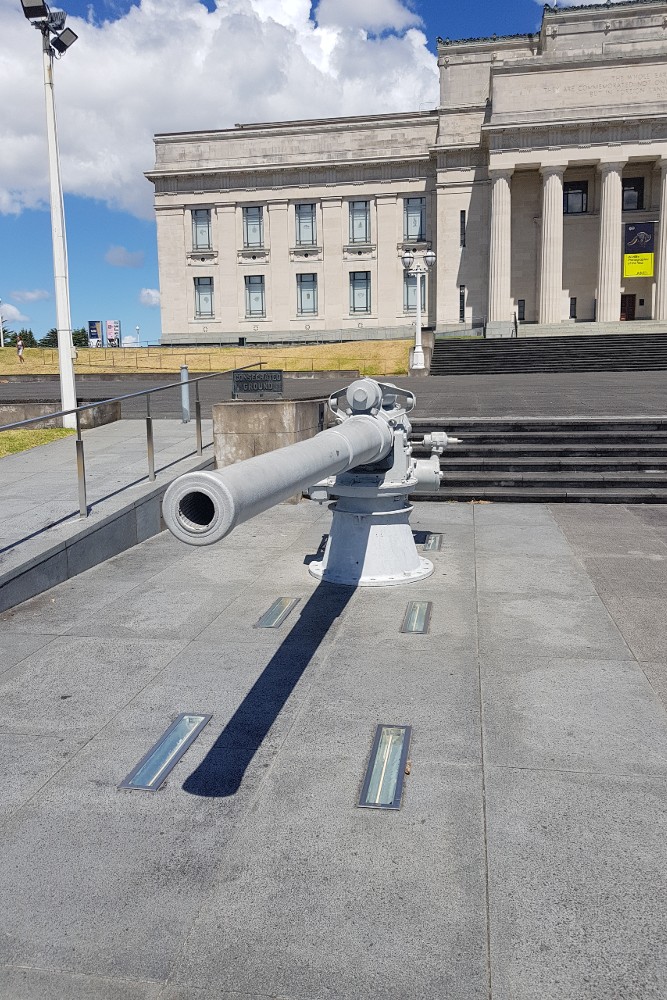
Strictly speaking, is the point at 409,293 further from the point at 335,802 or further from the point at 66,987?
the point at 66,987

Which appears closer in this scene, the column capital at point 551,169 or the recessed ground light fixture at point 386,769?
the recessed ground light fixture at point 386,769

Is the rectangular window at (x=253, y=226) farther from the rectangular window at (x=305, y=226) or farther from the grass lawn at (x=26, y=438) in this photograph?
the grass lawn at (x=26, y=438)

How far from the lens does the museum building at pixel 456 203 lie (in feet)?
171

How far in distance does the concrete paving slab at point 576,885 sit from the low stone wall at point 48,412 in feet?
37.9

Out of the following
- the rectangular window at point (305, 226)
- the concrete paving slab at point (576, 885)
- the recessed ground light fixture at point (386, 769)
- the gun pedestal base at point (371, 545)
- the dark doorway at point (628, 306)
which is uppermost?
the rectangular window at point (305, 226)

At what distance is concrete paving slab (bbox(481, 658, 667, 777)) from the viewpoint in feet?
12.9

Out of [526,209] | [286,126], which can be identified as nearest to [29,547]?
[526,209]

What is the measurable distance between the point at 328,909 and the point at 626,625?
3.72 m

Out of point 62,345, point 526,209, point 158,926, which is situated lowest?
point 158,926

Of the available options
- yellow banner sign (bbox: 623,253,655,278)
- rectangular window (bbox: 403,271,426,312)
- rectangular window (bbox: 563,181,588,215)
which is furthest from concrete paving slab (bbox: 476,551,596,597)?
rectangular window (bbox: 563,181,588,215)

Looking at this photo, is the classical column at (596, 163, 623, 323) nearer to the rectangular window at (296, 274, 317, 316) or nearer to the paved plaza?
the rectangular window at (296, 274, 317, 316)

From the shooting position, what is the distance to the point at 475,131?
57531 mm

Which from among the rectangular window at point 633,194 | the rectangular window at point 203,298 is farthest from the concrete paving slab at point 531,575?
the rectangular window at point 203,298

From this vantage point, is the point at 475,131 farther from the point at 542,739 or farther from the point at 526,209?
the point at 542,739
